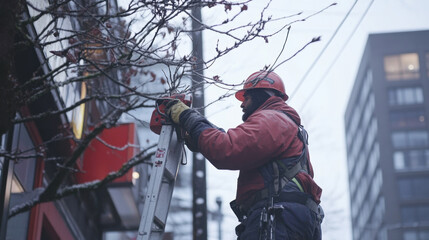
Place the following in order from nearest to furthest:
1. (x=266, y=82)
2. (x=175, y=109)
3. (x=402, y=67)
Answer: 1. (x=175, y=109)
2. (x=266, y=82)
3. (x=402, y=67)

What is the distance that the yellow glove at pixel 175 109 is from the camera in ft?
15.6

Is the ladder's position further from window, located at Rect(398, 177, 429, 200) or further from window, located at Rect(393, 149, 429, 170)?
window, located at Rect(393, 149, 429, 170)

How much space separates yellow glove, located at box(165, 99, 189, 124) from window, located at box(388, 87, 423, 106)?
7849 centimetres

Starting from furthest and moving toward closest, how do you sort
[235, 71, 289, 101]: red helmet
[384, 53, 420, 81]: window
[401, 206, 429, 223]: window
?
[384, 53, 420, 81]: window, [401, 206, 429, 223]: window, [235, 71, 289, 101]: red helmet

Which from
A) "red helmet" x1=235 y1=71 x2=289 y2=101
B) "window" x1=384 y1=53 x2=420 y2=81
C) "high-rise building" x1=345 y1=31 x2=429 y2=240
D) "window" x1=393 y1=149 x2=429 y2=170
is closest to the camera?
"red helmet" x1=235 y1=71 x2=289 y2=101

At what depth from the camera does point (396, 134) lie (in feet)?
263

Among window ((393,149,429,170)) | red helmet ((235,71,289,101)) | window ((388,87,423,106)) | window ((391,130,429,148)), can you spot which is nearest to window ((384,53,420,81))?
window ((388,87,423,106))

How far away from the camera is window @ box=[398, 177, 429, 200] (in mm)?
76375

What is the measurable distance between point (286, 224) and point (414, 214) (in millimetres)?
75380

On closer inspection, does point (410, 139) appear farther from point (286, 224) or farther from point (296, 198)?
point (286, 224)

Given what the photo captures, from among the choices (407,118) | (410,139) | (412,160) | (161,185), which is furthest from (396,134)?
(161,185)

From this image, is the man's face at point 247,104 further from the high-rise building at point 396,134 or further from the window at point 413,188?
Answer: the window at point 413,188

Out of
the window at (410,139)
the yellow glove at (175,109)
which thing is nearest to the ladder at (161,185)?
the yellow glove at (175,109)

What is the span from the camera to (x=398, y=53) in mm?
83438
